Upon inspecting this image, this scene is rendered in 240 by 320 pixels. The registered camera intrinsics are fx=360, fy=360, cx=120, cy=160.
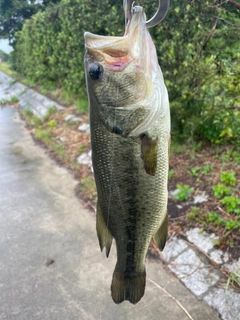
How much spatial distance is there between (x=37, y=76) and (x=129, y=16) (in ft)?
36.8

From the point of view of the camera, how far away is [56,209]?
502 centimetres

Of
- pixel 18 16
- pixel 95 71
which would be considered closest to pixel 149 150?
pixel 95 71

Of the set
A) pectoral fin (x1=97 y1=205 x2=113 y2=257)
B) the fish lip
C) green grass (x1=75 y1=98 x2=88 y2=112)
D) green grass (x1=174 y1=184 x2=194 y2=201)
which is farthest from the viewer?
green grass (x1=75 y1=98 x2=88 y2=112)

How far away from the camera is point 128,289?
71.4 inches

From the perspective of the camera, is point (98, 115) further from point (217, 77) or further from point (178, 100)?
point (178, 100)

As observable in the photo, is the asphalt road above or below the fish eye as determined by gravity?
below

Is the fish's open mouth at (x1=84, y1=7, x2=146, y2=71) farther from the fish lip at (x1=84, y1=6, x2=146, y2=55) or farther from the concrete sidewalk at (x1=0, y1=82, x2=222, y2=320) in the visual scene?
the concrete sidewalk at (x1=0, y1=82, x2=222, y2=320)

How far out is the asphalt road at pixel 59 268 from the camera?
322 cm

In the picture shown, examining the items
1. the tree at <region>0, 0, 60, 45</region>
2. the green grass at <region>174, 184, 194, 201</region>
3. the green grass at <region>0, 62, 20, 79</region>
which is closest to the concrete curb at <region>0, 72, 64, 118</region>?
the green grass at <region>0, 62, 20, 79</region>

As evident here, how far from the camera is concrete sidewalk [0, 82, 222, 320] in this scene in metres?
3.22

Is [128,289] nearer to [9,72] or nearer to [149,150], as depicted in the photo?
[149,150]

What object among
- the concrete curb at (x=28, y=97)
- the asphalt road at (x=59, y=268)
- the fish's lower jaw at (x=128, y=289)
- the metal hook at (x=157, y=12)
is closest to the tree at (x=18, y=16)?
the concrete curb at (x=28, y=97)

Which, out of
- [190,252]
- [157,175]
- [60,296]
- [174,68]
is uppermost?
[157,175]

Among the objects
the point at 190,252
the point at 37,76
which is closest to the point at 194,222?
the point at 190,252
